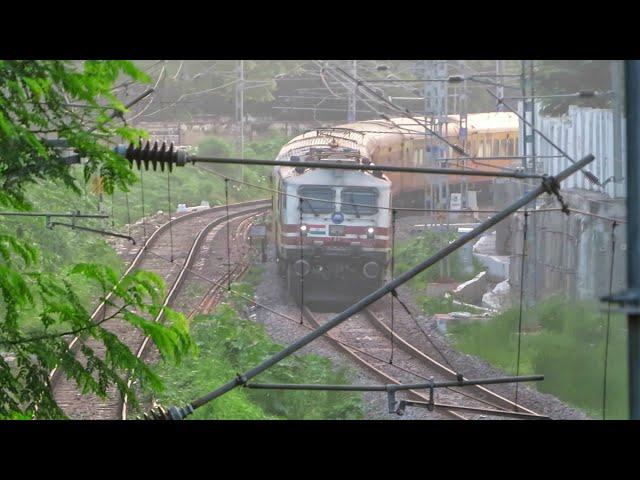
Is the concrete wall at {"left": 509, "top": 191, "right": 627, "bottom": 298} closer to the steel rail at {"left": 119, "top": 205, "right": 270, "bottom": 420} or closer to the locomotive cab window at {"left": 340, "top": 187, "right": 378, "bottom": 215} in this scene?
the locomotive cab window at {"left": 340, "top": 187, "right": 378, "bottom": 215}

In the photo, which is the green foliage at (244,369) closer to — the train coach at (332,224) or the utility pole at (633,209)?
the train coach at (332,224)

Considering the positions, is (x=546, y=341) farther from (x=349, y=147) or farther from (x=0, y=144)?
(x=0, y=144)

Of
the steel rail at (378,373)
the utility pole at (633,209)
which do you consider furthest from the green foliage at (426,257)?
the utility pole at (633,209)

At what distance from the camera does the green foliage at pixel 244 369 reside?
12.2 metres

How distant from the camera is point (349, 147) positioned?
56.0ft

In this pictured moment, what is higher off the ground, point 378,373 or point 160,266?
point 160,266

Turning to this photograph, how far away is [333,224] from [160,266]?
3.91 m

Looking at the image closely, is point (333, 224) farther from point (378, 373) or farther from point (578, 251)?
point (378, 373)

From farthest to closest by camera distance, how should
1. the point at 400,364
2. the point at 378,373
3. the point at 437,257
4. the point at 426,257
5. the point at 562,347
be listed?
the point at 426,257 → the point at 400,364 → the point at 562,347 → the point at 378,373 → the point at 437,257

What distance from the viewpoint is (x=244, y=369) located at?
45.7 ft

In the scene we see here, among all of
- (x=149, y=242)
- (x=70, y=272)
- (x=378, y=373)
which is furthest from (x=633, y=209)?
(x=149, y=242)

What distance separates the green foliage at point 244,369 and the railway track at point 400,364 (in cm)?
60
